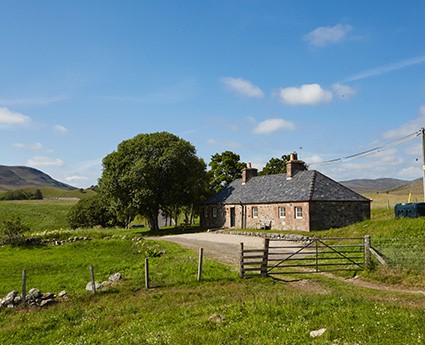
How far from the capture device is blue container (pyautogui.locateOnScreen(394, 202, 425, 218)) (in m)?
29.0

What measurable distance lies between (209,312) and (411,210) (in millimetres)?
22790

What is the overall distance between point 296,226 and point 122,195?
24.0 meters

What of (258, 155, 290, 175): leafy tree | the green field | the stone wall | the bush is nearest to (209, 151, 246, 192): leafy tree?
(258, 155, 290, 175): leafy tree

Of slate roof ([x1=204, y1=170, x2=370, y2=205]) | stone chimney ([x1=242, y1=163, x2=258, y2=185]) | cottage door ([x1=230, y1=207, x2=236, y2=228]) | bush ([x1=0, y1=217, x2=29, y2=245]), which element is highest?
stone chimney ([x1=242, y1=163, x2=258, y2=185])

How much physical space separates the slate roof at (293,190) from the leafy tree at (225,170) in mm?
17434

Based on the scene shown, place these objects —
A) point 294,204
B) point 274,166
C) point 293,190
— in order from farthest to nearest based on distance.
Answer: point 274,166 < point 293,190 < point 294,204

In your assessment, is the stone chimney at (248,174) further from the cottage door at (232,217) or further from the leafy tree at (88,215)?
the leafy tree at (88,215)

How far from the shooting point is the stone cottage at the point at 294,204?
133 ft

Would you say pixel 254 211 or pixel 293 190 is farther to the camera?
pixel 254 211

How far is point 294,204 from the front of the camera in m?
41.6

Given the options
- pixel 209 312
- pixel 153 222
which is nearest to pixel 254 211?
pixel 153 222

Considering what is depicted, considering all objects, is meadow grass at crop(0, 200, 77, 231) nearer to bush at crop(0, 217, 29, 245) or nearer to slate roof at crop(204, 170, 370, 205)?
bush at crop(0, 217, 29, 245)

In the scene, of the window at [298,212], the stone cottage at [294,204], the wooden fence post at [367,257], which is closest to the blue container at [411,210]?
the stone cottage at [294,204]

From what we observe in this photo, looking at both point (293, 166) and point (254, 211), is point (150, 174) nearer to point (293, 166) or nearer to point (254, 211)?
point (254, 211)
